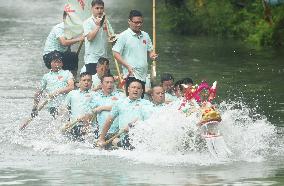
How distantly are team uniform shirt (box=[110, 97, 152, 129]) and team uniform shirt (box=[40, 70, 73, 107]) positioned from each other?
2350mm

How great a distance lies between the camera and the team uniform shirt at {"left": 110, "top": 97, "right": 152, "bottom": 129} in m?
16.0

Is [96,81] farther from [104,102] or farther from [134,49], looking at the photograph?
[104,102]

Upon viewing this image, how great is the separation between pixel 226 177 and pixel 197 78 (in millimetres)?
12735

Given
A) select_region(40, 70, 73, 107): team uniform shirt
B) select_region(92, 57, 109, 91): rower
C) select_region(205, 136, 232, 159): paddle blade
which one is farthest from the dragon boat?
select_region(40, 70, 73, 107): team uniform shirt

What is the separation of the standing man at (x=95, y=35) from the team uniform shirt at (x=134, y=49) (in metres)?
0.80

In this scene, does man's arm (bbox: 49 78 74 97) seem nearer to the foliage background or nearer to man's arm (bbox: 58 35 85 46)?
man's arm (bbox: 58 35 85 46)

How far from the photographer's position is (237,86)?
24875mm

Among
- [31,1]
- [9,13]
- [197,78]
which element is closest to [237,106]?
[197,78]

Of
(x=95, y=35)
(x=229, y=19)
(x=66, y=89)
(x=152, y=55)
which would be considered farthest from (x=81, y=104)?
(x=229, y=19)

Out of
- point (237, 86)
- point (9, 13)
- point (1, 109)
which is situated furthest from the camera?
point (9, 13)

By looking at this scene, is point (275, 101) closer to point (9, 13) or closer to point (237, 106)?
point (237, 106)

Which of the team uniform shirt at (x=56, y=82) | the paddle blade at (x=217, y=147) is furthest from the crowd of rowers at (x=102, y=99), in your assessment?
the paddle blade at (x=217, y=147)

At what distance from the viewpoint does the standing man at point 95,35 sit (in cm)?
1822

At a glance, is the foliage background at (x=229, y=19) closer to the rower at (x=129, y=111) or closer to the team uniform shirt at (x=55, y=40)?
the team uniform shirt at (x=55, y=40)
